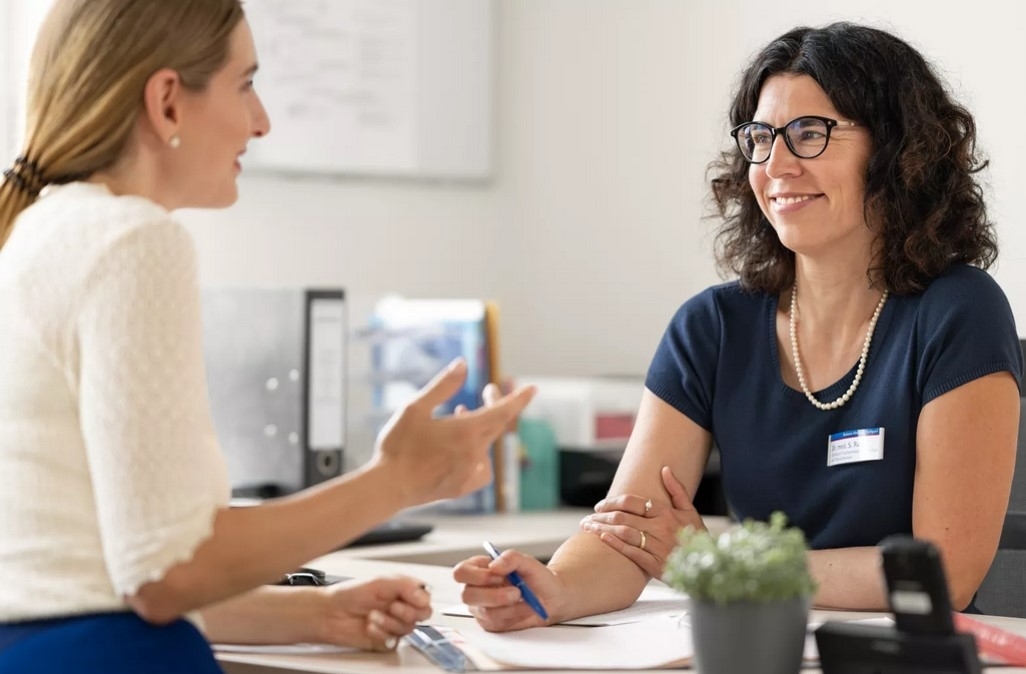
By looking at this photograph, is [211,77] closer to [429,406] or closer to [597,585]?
[429,406]

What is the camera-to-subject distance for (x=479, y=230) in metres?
3.82

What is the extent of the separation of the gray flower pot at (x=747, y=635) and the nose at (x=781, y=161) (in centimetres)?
94

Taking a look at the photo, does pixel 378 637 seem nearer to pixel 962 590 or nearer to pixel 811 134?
pixel 962 590

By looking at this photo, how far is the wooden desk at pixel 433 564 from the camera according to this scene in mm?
1339

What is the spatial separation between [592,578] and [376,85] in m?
2.16

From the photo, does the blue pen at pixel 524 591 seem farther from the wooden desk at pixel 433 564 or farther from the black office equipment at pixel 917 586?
the black office equipment at pixel 917 586

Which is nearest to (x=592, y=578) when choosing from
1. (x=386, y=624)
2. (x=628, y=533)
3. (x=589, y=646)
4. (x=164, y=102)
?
(x=628, y=533)

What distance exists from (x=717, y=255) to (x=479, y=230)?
165 cm

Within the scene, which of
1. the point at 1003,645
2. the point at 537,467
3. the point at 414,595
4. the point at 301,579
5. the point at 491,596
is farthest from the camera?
the point at 537,467

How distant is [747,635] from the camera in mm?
1104

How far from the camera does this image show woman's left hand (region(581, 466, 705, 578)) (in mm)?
1812

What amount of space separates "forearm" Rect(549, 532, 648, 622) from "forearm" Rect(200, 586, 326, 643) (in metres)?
0.31

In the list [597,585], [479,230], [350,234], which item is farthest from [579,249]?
[597,585]

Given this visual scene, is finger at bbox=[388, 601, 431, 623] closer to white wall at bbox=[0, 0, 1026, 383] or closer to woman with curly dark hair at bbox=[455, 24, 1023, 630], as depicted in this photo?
woman with curly dark hair at bbox=[455, 24, 1023, 630]
